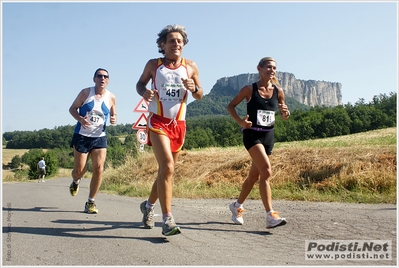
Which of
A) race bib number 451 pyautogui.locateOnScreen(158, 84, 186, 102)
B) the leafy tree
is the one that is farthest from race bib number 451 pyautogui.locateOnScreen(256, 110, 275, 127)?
the leafy tree

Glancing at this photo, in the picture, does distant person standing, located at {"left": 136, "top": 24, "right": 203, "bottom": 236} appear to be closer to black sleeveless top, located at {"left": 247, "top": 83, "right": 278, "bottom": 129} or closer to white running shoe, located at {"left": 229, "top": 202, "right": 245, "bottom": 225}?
black sleeveless top, located at {"left": 247, "top": 83, "right": 278, "bottom": 129}

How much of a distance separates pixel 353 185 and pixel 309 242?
14.7 ft

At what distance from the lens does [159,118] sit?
491 cm

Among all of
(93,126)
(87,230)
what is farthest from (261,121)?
(93,126)

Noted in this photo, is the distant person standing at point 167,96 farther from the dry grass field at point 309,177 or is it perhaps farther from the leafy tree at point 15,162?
the leafy tree at point 15,162

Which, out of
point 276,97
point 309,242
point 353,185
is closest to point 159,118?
point 276,97

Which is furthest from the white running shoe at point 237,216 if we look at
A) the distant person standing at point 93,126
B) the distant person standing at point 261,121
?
the distant person standing at point 93,126

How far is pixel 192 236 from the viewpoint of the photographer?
4648 millimetres

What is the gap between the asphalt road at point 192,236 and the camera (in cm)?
369

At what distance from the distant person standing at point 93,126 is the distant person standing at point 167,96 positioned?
2.03m

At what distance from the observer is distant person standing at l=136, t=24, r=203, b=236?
187 inches

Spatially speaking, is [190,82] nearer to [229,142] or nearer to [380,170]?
[380,170]

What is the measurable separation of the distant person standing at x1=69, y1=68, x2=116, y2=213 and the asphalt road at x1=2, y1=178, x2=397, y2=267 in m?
0.73

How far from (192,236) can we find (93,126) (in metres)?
3.16
